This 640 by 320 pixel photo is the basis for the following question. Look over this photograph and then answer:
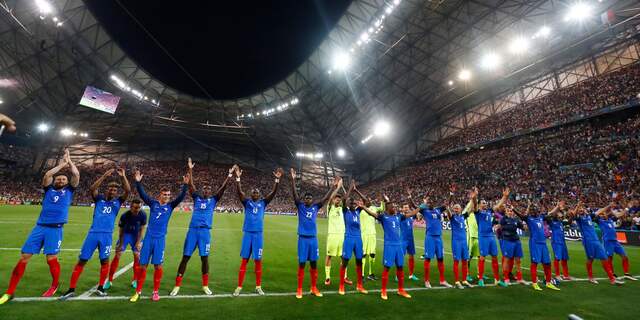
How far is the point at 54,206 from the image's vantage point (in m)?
5.53

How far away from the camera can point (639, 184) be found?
1944cm

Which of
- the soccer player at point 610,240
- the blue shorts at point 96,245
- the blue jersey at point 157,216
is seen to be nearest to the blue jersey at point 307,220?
the blue jersey at point 157,216

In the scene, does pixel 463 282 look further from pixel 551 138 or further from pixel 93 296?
pixel 551 138

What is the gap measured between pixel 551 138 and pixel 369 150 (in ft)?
87.4

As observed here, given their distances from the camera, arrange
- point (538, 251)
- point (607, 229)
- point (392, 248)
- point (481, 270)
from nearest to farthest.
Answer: point (392, 248) < point (481, 270) < point (538, 251) < point (607, 229)

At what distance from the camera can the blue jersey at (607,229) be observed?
9.06m

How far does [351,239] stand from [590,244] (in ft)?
26.1

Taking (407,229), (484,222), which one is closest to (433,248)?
(407,229)

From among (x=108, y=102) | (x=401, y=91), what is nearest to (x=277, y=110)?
(x=401, y=91)

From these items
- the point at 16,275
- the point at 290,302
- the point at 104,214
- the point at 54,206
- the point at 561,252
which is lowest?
the point at 290,302

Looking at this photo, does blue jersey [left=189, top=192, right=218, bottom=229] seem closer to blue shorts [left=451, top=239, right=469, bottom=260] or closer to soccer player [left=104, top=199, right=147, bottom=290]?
soccer player [left=104, top=199, right=147, bottom=290]

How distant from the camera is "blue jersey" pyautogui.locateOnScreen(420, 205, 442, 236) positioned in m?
8.05

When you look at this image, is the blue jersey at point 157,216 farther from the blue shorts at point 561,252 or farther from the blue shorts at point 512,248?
the blue shorts at point 561,252

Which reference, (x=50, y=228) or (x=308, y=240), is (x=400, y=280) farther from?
(x=50, y=228)
